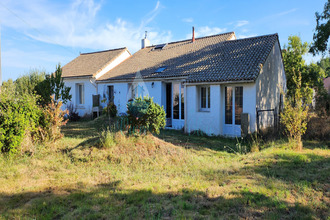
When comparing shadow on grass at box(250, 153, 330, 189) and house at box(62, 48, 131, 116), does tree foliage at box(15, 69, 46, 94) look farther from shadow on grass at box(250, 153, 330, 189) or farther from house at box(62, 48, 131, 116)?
shadow on grass at box(250, 153, 330, 189)

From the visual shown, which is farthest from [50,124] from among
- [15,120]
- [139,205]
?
[139,205]

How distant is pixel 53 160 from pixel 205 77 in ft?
26.6

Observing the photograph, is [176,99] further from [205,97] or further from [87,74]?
[87,74]

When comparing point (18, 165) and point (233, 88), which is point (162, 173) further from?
point (233, 88)

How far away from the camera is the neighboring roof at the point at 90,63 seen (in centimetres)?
1986

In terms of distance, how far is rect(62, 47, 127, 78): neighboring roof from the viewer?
1986 cm

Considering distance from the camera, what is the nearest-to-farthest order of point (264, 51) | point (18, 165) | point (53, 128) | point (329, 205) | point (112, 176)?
point (329, 205), point (112, 176), point (18, 165), point (53, 128), point (264, 51)

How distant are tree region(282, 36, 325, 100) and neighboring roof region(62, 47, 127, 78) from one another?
578 inches

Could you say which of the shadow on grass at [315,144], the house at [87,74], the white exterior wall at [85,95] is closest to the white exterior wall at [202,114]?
the shadow on grass at [315,144]

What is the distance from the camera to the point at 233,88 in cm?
1158

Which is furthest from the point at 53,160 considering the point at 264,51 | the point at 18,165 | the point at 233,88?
the point at 264,51

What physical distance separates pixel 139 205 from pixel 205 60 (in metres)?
11.8

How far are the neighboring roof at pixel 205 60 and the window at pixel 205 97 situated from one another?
783 millimetres

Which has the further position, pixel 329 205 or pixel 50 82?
pixel 50 82
